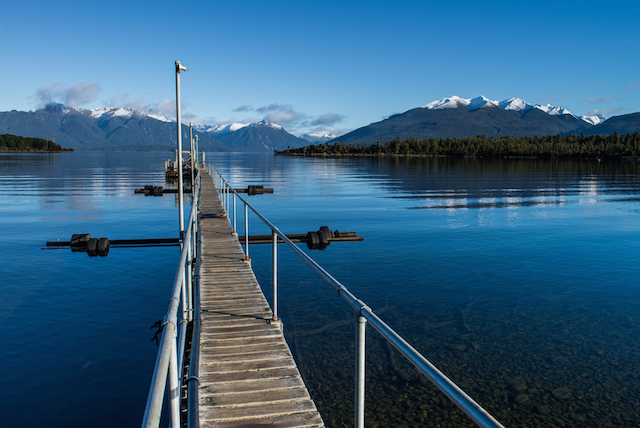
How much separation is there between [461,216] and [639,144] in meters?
170

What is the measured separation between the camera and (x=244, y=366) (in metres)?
6.39

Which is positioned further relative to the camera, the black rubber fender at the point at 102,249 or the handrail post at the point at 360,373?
the black rubber fender at the point at 102,249

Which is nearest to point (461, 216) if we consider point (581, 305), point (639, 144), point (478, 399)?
point (581, 305)

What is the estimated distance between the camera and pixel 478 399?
824 centimetres

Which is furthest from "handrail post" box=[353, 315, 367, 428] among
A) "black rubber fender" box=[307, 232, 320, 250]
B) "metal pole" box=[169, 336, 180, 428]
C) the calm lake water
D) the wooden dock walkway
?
"black rubber fender" box=[307, 232, 320, 250]

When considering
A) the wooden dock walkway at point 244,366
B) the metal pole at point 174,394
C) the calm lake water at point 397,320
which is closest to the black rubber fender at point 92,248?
the calm lake water at point 397,320

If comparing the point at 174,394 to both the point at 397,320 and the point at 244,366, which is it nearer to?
the point at 244,366

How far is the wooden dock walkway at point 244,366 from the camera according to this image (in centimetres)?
529

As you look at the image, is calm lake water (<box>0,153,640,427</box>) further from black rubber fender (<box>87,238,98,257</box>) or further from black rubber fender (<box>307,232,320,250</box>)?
black rubber fender (<box>307,232,320,250</box>)

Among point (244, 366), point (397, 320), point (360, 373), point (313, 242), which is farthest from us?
point (313, 242)

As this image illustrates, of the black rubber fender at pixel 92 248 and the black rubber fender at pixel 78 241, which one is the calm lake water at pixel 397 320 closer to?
the black rubber fender at pixel 92 248

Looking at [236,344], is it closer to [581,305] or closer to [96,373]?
[96,373]

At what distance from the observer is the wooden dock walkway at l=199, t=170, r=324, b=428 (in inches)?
208

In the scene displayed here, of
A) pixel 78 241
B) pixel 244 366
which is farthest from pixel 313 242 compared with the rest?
pixel 244 366
